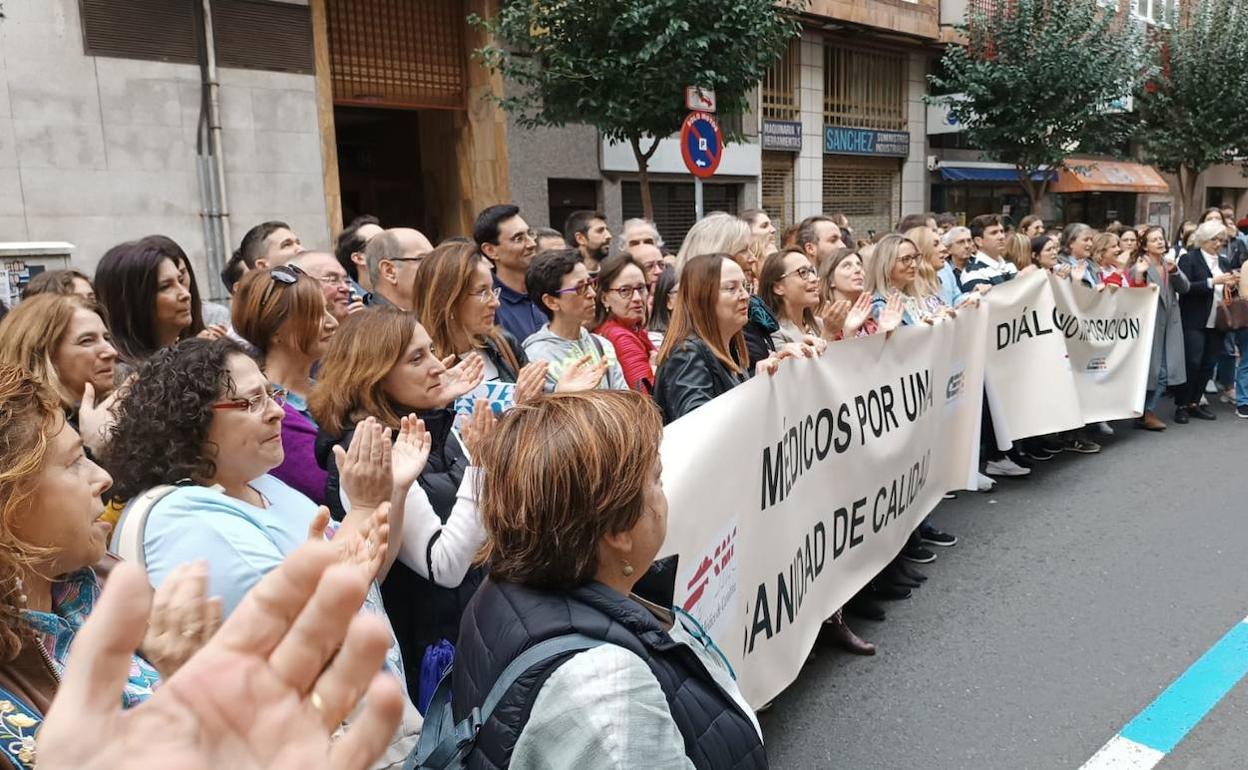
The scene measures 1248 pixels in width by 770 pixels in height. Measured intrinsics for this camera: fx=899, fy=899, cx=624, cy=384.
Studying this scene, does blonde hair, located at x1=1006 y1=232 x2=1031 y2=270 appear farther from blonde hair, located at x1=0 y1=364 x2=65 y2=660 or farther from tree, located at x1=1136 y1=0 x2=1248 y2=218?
tree, located at x1=1136 y1=0 x2=1248 y2=218

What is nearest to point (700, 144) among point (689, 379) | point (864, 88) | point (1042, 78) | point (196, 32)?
point (689, 379)

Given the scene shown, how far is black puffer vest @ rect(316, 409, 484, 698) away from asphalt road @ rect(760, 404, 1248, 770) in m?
1.35

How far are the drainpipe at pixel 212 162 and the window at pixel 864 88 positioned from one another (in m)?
11.3

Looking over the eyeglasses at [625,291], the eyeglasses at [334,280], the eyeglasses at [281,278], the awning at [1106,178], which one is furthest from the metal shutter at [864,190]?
the eyeglasses at [281,278]

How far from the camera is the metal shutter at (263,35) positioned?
9148 mm

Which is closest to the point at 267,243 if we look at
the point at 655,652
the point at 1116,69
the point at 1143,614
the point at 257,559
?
the point at 257,559

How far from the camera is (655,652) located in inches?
57.2

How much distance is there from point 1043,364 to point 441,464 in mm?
4896

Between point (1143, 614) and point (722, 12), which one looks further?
point (722, 12)

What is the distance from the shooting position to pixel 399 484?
221 cm

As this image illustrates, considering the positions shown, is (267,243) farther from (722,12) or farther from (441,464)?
(722,12)

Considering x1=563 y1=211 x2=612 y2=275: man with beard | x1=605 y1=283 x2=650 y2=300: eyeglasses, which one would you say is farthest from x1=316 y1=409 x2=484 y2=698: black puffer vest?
x1=563 y1=211 x2=612 y2=275: man with beard

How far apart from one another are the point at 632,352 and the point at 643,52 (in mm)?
4710

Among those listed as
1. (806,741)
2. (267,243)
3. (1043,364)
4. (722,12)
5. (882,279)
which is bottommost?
(806,741)
